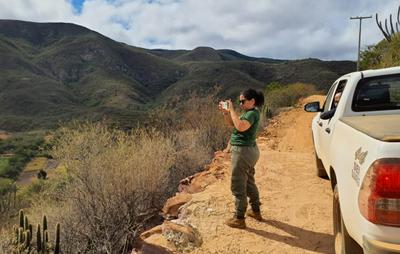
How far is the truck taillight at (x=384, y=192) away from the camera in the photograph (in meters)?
2.44

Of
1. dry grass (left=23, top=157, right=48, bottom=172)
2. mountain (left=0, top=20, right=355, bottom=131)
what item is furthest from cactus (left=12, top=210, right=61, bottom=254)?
dry grass (left=23, top=157, right=48, bottom=172)

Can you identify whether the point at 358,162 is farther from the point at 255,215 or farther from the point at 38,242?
the point at 38,242

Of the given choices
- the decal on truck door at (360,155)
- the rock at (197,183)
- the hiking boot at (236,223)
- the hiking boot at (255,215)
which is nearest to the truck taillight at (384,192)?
the decal on truck door at (360,155)

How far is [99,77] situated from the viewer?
317ft

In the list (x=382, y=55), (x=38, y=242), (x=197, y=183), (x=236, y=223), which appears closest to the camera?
(x=236, y=223)

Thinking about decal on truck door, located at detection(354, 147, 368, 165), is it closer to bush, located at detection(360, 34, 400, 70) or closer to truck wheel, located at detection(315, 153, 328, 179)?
truck wheel, located at detection(315, 153, 328, 179)

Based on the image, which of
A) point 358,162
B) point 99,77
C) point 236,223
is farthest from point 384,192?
point 99,77

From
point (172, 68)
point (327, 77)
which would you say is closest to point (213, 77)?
point (327, 77)

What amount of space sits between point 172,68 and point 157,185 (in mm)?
105471

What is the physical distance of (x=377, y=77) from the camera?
5.12 m

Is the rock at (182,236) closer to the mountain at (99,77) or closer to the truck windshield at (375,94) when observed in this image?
the truck windshield at (375,94)

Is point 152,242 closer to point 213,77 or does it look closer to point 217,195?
point 217,195

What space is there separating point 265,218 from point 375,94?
2.13 meters

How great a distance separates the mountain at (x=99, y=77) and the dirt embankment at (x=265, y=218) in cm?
4776
